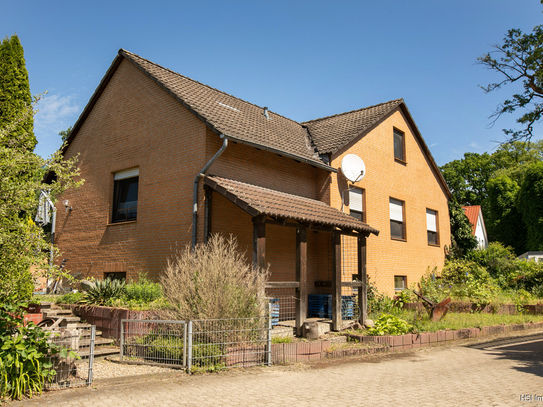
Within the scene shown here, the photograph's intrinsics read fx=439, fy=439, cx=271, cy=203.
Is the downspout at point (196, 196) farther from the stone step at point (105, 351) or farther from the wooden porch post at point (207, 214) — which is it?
the stone step at point (105, 351)

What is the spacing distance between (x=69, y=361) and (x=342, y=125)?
42.6 feet

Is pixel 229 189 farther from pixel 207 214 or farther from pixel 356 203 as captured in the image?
pixel 356 203

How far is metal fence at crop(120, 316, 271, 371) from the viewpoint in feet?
23.5

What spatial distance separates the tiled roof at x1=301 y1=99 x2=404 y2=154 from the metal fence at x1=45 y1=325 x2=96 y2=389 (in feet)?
31.5

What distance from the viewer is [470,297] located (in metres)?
15.7

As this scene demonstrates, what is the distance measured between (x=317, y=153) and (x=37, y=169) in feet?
31.0

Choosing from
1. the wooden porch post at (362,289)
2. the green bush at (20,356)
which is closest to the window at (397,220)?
the wooden porch post at (362,289)

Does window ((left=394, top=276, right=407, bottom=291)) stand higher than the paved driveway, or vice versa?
window ((left=394, top=276, right=407, bottom=291))

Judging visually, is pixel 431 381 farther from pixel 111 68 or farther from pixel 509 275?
pixel 509 275

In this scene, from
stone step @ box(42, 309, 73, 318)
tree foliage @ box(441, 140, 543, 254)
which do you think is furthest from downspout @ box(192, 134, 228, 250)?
tree foliage @ box(441, 140, 543, 254)

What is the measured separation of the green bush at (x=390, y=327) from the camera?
403 inches

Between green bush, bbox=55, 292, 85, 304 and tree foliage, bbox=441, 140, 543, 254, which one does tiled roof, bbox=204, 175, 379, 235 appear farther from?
tree foliage, bbox=441, 140, 543, 254

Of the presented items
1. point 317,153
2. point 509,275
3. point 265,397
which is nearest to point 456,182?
point 509,275

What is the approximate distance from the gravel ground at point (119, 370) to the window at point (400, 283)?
11.3 m
